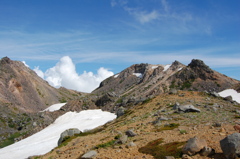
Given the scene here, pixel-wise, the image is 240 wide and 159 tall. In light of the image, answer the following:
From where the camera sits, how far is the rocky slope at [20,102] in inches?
3617

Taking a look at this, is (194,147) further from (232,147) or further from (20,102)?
(20,102)

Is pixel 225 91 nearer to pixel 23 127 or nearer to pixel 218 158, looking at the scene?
pixel 23 127

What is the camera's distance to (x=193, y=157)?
46.5 feet

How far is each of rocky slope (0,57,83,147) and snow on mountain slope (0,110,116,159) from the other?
1143 centimetres

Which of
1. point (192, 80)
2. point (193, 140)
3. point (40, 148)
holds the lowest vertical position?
point (40, 148)

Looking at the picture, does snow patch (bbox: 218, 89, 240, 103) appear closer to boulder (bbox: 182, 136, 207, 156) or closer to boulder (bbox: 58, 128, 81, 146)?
boulder (bbox: 58, 128, 81, 146)

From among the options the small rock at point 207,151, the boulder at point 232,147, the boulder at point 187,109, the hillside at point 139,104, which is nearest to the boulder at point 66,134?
the hillside at point 139,104

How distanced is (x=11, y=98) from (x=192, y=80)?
12116 cm

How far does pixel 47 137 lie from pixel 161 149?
5979 centimetres

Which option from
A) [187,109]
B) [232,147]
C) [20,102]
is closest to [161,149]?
[232,147]

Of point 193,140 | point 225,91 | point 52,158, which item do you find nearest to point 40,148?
point 52,158

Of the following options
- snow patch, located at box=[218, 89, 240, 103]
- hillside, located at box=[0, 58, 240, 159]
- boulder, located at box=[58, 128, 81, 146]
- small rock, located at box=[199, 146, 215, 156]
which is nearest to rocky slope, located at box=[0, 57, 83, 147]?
hillside, located at box=[0, 58, 240, 159]

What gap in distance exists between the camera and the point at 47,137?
68438 mm

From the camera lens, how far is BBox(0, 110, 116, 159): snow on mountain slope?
53.5 m
